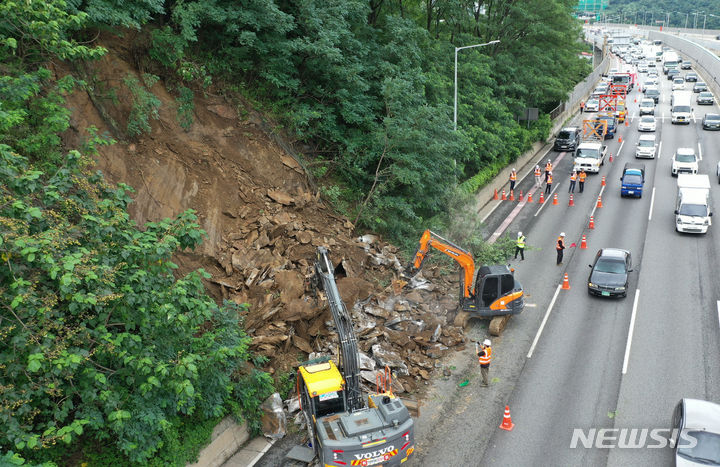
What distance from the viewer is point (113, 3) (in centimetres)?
1783

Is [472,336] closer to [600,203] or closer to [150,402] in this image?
[150,402]

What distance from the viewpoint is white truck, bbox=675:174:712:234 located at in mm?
28172

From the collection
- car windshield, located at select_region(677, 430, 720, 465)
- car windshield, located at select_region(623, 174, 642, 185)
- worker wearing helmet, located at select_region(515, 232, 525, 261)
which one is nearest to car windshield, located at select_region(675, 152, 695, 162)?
car windshield, located at select_region(623, 174, 642, 185)

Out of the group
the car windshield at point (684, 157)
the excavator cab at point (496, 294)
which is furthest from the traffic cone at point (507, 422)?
the car windshield at point (684, 157)

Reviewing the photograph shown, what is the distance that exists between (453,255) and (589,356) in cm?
546

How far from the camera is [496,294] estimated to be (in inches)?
776

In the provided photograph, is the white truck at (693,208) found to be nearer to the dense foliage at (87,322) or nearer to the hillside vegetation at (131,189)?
the hillside vegetation at (131,189)

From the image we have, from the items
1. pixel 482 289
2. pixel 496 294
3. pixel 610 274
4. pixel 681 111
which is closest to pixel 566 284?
pixel 610 274

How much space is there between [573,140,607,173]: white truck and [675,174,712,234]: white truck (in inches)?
370

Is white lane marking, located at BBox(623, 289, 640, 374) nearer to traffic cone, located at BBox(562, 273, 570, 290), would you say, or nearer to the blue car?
traffic cone, located at BBox(562, 273, 570, 290)

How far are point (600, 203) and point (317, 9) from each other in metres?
20.5

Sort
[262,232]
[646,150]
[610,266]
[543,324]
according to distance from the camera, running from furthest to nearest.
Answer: [646,150]
[610,266]
[543,324]
[262,232]

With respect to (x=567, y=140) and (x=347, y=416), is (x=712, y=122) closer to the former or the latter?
(x=567, y=140)

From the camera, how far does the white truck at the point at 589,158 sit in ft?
130
